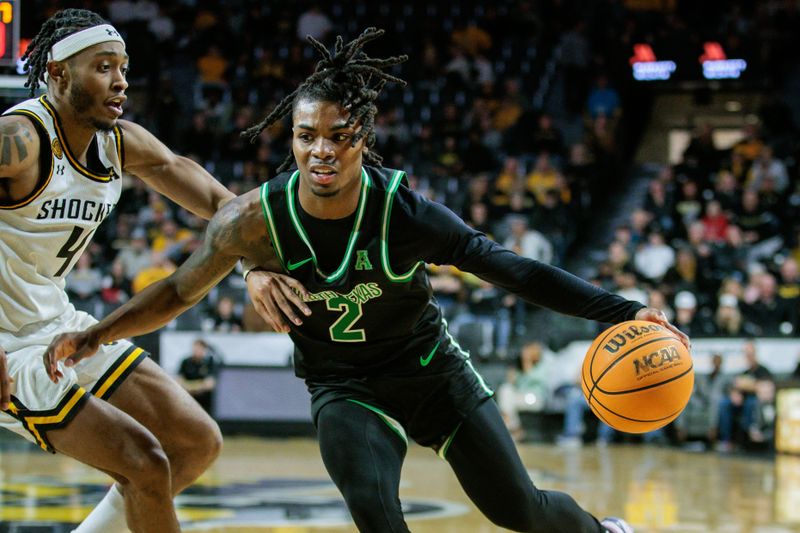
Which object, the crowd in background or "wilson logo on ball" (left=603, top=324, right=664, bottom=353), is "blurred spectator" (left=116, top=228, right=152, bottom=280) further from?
"wilson logo on ball" (left=603, top=324, right=664, bottom=353)

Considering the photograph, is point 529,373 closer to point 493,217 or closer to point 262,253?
point 493,217

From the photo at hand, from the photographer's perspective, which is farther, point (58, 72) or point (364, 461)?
point (58, 72)

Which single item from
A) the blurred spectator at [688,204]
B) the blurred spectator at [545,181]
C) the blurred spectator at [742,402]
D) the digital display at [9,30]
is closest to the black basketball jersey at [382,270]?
the digital display at [9,30]

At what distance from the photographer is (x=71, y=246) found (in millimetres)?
4367

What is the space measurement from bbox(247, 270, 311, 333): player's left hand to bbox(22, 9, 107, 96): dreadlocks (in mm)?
1368

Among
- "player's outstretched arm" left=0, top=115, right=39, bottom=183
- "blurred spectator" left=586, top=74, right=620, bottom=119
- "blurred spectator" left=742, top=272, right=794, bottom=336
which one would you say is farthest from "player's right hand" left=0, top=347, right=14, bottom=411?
"blurred spectator" left=586, top=74, right=620, bottom=119

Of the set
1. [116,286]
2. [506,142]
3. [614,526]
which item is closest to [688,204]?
[506,142]

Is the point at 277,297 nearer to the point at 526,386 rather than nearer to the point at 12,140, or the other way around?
the point at 12,140

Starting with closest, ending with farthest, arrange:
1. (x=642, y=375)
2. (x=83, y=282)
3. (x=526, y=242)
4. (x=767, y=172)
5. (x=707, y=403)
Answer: (x=642, y=375) < (x=707, y=403) < (x=83, y=282) < (x=526, y=242) < (x=767, y=172)

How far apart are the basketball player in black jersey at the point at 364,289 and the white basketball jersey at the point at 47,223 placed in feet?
1.47

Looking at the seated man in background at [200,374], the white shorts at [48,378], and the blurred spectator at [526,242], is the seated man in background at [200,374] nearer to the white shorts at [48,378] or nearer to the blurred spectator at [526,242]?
the blurred spectator at [526,242]

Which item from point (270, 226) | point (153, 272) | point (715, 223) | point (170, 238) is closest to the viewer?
point (270, 226)

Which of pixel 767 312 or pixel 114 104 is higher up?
pixel 114 104

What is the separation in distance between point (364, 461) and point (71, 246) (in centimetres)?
153
